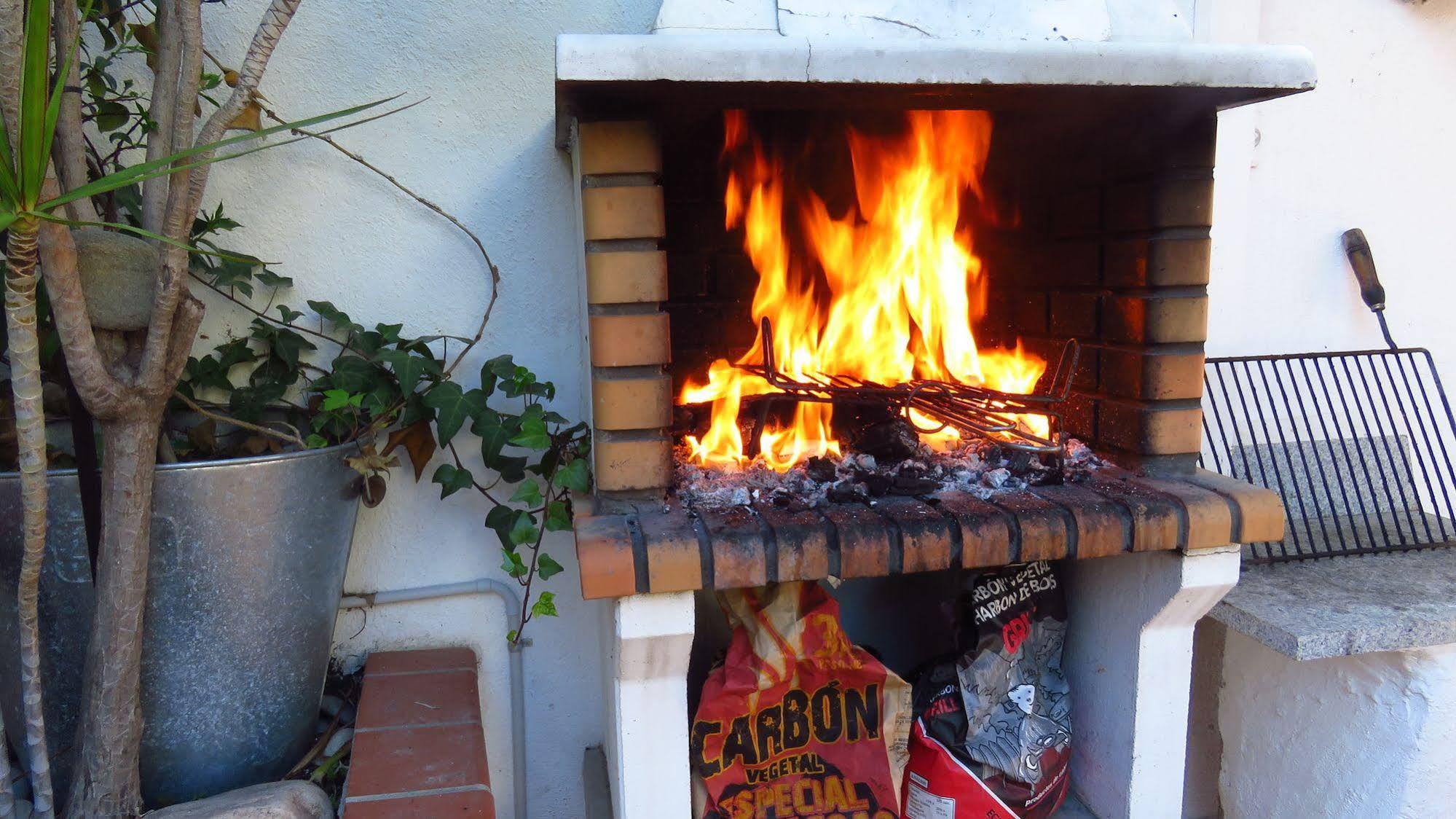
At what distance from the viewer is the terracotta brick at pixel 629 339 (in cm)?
153

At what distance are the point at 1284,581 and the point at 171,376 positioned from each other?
6.93 ft

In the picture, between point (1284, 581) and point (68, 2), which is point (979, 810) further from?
point (68, 2)

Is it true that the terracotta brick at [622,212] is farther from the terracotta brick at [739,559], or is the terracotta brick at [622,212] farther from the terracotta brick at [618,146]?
the terracotta brick at [739,559]

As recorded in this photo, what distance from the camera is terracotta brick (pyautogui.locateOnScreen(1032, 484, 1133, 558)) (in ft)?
5.00

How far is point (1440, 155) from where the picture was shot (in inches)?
95.2

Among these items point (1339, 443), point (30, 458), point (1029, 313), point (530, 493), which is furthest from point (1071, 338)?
point (30, 458)

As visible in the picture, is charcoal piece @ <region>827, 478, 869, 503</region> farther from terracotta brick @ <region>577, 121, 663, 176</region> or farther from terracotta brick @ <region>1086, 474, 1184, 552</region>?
terracotta brick @ <region>577, 121, 663, 176</region>

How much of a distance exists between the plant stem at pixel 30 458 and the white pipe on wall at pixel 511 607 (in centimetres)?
60

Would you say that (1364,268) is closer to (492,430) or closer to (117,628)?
(492,430)

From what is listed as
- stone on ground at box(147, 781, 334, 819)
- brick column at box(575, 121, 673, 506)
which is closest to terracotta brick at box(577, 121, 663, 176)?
brick column at box(575, 121, 673, 506)

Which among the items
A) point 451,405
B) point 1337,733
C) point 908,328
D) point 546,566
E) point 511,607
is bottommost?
point 1337,733

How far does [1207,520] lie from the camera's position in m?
1.56

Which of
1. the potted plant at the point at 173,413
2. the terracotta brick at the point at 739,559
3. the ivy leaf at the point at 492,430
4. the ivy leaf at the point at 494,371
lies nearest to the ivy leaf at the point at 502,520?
the potted plant at the point at 173,413

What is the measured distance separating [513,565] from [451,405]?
0.34 m
